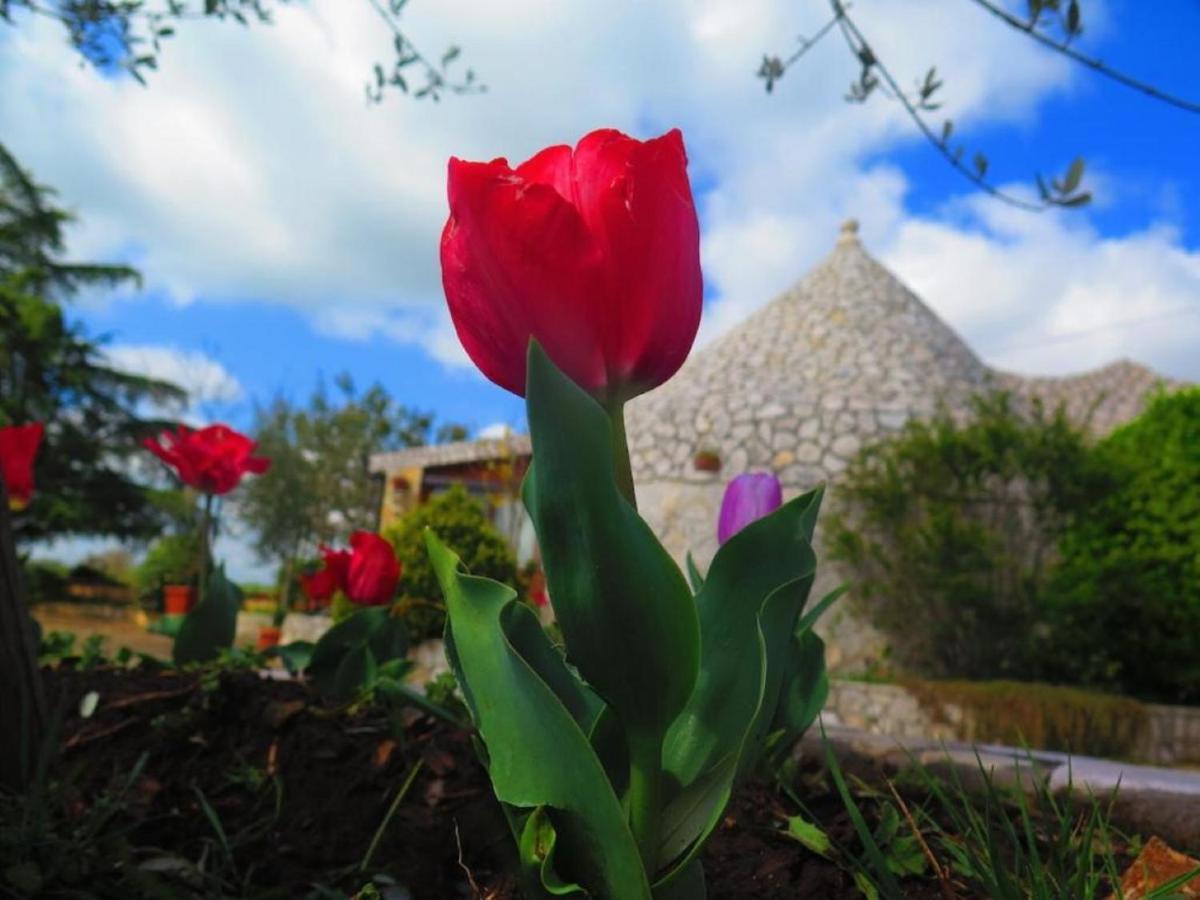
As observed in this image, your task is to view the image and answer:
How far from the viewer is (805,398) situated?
11266 mm

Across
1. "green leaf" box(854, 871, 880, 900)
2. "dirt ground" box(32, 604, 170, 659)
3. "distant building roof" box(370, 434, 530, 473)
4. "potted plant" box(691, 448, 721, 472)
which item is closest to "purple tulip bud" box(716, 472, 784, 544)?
"green leaf" box(854, 871, 880, 900)

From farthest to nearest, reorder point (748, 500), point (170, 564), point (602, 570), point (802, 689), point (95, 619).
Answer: point (95, 619) → point (170, 564) → point (802, 689) → point (748, 500) → point (602, 570)

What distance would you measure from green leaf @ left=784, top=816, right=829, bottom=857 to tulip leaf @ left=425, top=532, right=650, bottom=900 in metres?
0.43

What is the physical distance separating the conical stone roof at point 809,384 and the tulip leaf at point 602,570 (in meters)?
10.0

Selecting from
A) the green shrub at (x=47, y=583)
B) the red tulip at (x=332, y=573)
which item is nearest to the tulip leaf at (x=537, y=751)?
the red tulip at (x=332, y=573)

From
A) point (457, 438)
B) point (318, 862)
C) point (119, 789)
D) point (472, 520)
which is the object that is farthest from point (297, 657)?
point (457, 438)

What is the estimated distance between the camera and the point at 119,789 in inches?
62.9

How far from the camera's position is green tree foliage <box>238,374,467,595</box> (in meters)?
19.8

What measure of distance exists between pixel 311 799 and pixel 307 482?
1907cm

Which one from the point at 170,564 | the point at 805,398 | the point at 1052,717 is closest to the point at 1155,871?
the point at 1052,717

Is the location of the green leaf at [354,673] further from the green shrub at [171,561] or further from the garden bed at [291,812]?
the green shrub at [171,561]

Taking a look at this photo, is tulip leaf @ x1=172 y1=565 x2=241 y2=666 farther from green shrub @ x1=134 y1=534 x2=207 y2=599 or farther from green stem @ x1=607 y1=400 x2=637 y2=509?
green shrub @ x1=134 y1=534 x2=207 y2=599

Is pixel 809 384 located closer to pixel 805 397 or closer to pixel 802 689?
pixel 805 397

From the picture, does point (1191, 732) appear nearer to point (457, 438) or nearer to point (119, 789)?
point (119, 789)
